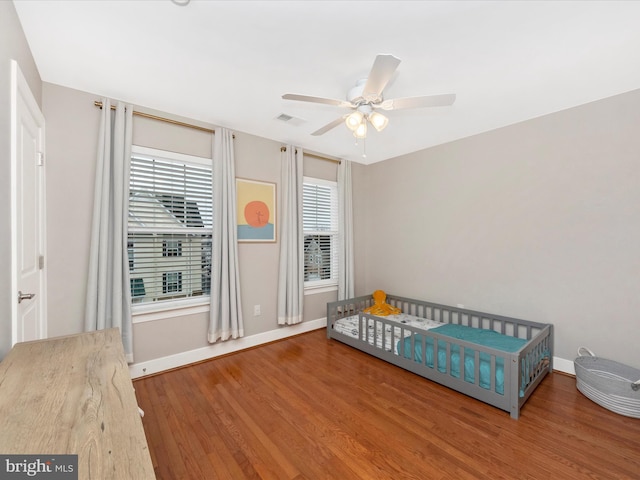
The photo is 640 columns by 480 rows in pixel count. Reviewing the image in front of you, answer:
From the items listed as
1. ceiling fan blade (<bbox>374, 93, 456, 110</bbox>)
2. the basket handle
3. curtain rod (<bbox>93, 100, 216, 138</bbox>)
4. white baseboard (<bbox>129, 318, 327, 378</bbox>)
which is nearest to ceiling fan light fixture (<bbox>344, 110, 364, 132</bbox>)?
ceiling fan blade (<bbox>374, 93, 456, 110</bbox>)

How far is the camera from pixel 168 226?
2809 millimetres

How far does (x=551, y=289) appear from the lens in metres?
2.73

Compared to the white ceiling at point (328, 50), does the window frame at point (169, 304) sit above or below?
below

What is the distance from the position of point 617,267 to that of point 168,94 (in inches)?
164

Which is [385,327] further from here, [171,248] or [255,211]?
[171,248]

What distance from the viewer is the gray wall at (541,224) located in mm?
2379

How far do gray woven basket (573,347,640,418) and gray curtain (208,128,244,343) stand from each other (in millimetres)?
3210

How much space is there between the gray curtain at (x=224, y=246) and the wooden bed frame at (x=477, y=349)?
4.14 feet

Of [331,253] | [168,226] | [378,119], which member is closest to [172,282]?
[168,226]

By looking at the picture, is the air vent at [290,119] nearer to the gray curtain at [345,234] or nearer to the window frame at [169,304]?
the window frame at [169,304]

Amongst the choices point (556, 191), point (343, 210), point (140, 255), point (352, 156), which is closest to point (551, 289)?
point (556, 191)

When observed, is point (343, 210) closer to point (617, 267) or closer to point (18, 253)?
point (617, 267)

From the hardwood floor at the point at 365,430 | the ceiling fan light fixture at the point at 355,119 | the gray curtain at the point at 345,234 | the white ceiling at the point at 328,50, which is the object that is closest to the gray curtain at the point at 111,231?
the white ceiling at the point at 328,50

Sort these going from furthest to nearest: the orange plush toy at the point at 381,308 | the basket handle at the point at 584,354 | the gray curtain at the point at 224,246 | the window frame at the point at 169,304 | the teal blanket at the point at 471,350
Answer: the orange plush toy at the point at 381,308 < the gray curtain at the point at 224,246 < the window frame at the point at 169,304 < the basket handle at the point at 584,354 < the teal blanket at the point at 471,350
